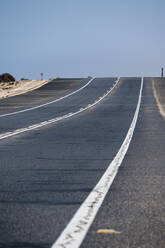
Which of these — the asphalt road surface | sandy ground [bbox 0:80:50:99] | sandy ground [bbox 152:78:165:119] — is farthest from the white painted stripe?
sandy ground [bbox 0:80:50:99]

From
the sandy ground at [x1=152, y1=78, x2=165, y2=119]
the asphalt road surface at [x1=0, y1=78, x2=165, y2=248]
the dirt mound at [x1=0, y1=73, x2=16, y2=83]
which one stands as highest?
the asphalt road surface at [x1=0, y1=78, x2=165, y2=248]

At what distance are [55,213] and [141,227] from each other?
3.30 ft

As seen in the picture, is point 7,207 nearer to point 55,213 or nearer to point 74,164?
point 55,213

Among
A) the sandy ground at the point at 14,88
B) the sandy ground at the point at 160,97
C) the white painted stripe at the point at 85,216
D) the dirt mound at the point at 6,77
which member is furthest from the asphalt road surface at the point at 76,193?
the dirt mound at the point at 6,77

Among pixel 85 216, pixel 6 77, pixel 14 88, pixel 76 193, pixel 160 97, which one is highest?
pixel 85 216

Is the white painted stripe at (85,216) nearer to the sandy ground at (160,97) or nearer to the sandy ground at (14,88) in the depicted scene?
the sandy ground at (160,97)

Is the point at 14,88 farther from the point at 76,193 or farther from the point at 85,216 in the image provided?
the point at 85,216

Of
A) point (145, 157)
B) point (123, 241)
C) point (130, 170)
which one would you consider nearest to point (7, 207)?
point (123, 241)

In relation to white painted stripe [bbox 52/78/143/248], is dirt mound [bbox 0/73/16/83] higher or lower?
lower

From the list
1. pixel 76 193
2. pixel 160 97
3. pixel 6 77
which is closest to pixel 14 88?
pixel 6 77

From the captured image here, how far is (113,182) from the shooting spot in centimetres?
678

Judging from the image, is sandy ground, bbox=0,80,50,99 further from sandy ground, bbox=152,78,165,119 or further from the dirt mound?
sandy ground, bbox=152,78,165,119

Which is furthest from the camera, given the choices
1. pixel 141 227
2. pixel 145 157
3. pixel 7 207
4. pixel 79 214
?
pixel 145 157

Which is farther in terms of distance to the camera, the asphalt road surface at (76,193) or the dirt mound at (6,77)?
the dirt mound at (6,77)
